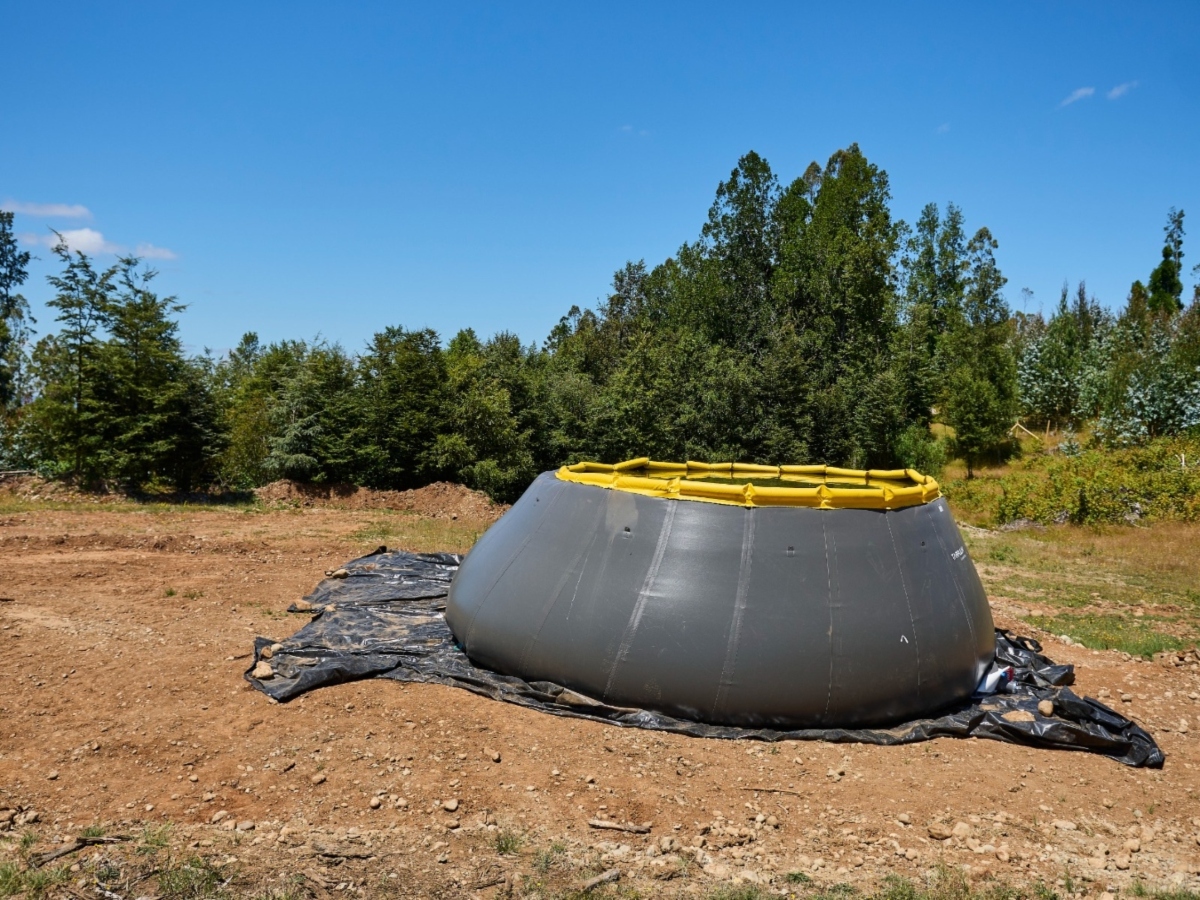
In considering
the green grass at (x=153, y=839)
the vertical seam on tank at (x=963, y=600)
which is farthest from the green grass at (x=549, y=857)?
the vertical seam on tank at (x=963, y=600)

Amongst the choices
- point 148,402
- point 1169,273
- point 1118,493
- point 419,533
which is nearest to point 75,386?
point 148,402

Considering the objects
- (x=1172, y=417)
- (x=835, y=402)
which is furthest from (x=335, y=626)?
(x=1172, y=417)

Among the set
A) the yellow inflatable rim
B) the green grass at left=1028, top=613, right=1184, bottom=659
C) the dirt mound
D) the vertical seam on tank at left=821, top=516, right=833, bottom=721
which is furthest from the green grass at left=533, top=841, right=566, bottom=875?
the dirt mound

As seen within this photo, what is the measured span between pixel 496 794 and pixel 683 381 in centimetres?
2851

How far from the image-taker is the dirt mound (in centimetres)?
2250

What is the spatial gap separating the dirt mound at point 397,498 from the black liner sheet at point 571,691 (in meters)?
12.3

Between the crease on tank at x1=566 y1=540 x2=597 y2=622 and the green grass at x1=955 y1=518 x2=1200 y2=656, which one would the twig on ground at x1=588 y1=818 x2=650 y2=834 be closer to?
the crease on tank at x1=566 y1=540 x2=597 y2=622

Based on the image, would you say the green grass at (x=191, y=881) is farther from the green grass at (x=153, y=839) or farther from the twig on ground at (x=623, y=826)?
the twig on ground at (x=623, y=826)

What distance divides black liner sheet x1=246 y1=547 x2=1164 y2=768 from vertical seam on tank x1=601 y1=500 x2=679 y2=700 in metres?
0.42

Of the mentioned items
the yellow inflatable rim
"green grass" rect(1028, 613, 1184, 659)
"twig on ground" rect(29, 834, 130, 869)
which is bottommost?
"green grass" rect(1028, 613, 1184, 659)

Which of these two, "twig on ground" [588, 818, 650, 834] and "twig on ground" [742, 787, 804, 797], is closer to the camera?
"twig on ground" [588, 818, 650, 834]

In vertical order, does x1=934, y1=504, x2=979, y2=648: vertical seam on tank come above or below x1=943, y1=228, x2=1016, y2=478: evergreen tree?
below

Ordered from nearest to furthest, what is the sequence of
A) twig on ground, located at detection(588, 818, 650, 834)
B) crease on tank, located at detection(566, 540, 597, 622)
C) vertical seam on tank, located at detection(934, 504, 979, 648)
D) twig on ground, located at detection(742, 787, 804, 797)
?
twig on ground, located at detection(588, 818, 650, 834)
twig on ground, located at detection(742, 787, 804, 797)
crease on tank, located at detection(566, 540, 597, 622)
vertical seam on tank, located at detection(934, 504, 979, 648)

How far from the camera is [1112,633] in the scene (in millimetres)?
11422
